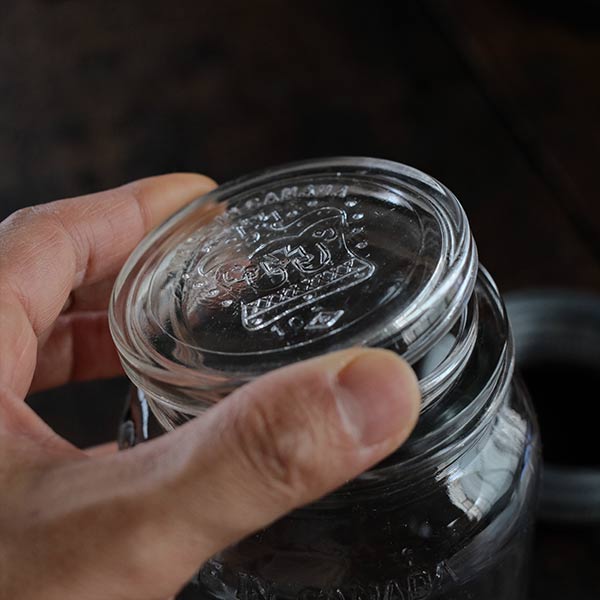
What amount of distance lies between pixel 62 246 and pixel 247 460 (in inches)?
10.6

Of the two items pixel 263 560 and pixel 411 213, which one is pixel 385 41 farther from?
pixel 263 560

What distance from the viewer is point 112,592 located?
406 millimetres

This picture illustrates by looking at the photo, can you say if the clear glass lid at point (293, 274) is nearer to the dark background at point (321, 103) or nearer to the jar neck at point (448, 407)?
the jar neck at point (448, 407)

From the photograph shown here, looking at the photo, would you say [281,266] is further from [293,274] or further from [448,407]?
[448,407]

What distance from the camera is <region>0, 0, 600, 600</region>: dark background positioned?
40.3 inches

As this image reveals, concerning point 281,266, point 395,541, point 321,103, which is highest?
point 281,266

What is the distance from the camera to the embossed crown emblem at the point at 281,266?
467 millimetres

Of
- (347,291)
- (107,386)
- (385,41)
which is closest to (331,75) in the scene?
(385,41)

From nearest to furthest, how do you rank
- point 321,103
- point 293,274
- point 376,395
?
point 376,395
point 293,274
point 321,103

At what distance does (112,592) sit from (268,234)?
0.21m

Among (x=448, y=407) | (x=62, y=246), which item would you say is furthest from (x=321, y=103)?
(x=448, y=407)

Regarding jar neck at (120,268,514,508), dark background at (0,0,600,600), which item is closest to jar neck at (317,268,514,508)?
jar neck at (120,268,514,508)

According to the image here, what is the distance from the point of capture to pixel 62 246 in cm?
60

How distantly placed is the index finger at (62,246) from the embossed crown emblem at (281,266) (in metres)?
0.11
